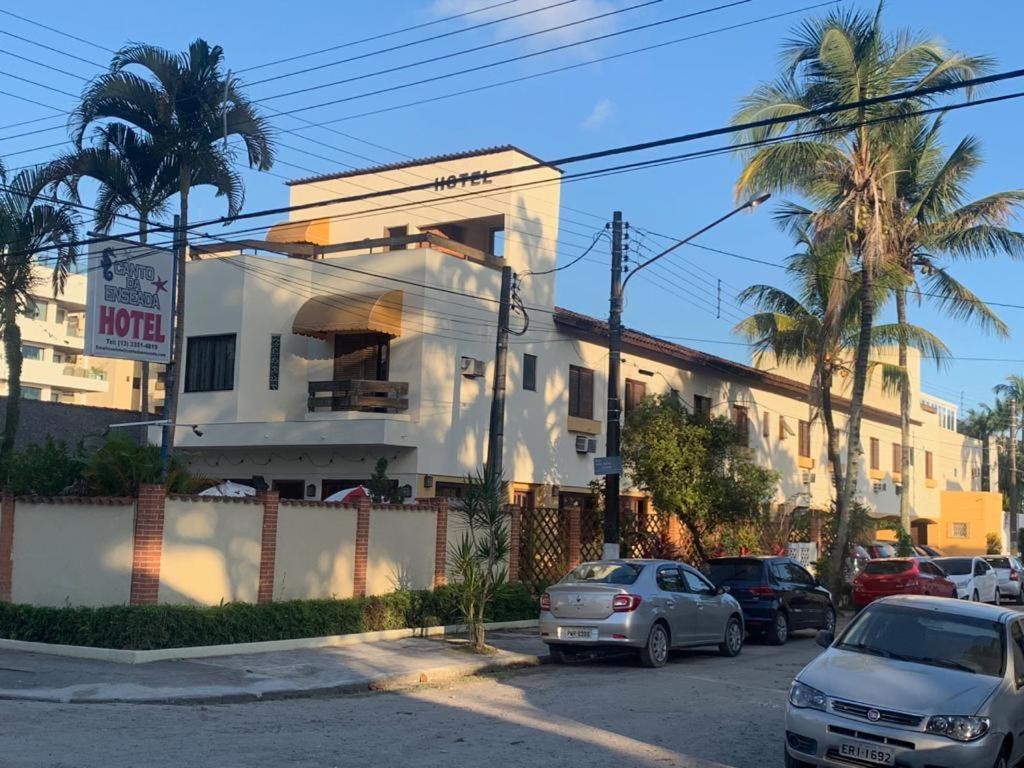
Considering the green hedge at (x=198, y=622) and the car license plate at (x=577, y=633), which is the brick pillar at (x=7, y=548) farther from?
the car license plate at (x=577, y=633)

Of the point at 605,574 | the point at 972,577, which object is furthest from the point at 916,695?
the point at 972,577

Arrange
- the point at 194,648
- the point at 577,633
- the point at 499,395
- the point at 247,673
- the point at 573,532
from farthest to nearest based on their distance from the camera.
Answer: the point at 573,532, the point at 499,395, the point at 577,633, the point at 194,648, the point at 247,673

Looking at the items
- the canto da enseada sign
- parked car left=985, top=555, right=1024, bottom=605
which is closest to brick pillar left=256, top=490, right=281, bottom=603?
the canto da enseada sign

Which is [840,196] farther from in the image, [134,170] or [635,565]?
[134,170]

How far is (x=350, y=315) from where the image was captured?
85.5ft

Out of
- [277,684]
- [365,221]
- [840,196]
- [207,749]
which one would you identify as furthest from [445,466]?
[207,749]

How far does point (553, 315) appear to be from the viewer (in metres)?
30.2

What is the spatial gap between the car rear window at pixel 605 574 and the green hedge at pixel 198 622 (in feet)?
11.4

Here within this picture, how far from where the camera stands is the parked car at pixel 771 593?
789 inches

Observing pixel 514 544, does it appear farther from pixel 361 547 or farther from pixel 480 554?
pixel 361 547

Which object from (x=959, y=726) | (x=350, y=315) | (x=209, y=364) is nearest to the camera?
(x=959, y=726)

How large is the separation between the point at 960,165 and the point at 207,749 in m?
25.5

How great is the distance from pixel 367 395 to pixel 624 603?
11.9 meters

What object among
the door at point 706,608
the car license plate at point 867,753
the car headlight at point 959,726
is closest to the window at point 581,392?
the door at point 706,608
